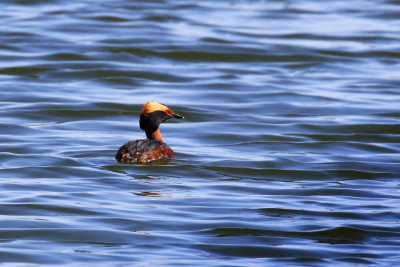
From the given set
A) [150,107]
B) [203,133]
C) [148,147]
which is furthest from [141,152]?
[203,133]

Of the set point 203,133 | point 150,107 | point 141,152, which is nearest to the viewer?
point 141,152

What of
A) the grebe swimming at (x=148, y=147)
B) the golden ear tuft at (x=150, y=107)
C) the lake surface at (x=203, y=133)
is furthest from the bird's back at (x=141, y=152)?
the golden ear tuft at (x=150, y=107)

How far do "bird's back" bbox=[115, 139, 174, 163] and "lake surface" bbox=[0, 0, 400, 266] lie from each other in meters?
0.15

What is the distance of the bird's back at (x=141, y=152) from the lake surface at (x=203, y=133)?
153 mm

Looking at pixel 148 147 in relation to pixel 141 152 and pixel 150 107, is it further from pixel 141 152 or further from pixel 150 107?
pixel 150 107

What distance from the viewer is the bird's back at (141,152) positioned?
10766 mm

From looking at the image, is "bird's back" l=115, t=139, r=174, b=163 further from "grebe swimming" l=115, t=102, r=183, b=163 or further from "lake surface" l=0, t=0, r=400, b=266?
"lake surface" l=0, t=0, r=400, b=266

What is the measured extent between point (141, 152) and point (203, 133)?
296 centimetres

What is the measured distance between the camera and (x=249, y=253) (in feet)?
25.3

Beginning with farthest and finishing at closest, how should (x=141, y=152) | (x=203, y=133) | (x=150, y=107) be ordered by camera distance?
(x=203, y=133) < (x=150, y=107) < (x=141, y=152)

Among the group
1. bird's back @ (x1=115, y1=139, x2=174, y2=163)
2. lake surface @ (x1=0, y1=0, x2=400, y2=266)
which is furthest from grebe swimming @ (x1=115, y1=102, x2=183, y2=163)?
lake surface @ (x1=0, y1=0, x2=400, y2=266)

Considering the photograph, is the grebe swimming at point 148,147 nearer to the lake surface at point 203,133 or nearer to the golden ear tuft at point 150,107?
the golden ear tuft at point 150,107

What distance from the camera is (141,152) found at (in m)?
10.8

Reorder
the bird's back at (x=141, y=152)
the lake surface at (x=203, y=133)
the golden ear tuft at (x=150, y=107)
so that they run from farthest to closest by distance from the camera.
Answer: the golden ear tuft at (x=150, y=107) < the bird's back at (x=141, y=152) < the lake surface at (x=203, y=133)
